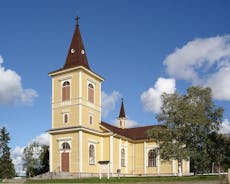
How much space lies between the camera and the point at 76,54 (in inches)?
1929

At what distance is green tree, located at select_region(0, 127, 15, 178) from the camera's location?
6009 cm

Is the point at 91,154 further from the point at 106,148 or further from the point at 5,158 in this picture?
the point at 5,158

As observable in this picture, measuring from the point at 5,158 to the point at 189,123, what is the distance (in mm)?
36814

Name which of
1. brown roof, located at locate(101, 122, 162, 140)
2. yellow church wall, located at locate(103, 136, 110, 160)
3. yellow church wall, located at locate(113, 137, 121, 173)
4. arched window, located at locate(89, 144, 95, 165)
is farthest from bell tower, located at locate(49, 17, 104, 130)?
brown roof, located at locate(101, 122, 162, 140)

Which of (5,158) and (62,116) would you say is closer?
(62,116)

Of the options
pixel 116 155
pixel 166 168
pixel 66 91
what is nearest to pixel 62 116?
pixel 66 91

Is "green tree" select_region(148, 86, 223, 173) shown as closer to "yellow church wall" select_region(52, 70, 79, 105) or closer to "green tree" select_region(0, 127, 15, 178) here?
"yellow church wall" select_region(52, 70, 79, 105)

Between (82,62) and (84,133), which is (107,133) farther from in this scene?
(82,62)

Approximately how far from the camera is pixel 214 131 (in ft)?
134

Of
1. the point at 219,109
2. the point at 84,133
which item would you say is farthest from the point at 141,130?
the point at 219,109

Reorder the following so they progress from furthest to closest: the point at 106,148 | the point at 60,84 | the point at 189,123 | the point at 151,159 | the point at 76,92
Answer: the point at 151,159
the point at 60,84
the point at 106,148
the point at 76,92
the point at 189,123

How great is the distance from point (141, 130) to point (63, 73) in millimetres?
16796

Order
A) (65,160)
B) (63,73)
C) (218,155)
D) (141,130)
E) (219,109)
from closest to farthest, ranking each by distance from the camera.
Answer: (219,109), (65,160), (63,73), (218,155), (141,130)

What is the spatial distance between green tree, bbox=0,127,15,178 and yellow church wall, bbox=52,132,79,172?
16.2m
